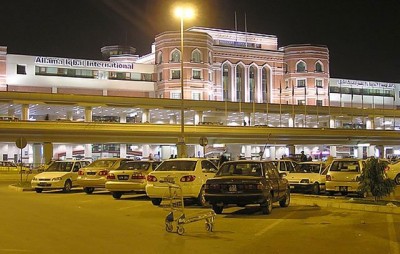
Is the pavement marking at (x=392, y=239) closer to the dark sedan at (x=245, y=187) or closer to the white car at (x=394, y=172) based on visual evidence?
the dark sedan at (x=245, y=187)

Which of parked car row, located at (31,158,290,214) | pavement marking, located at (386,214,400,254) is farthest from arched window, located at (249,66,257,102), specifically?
pavement marking, located at (386,214,400,254)

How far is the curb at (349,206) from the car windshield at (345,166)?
3379 mm

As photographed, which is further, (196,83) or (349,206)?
(196,83)

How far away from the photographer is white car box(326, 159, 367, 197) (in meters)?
21.9

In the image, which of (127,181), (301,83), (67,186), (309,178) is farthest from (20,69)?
A: (309,178)

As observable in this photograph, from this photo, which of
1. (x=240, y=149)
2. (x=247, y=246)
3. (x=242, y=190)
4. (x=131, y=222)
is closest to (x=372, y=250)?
(x=247, y=246)

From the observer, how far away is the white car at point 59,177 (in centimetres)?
2647

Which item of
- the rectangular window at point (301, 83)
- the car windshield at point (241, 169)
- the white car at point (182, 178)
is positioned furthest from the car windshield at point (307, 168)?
the rectangular window at point (301, 83)

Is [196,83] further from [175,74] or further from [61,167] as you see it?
[61,167]

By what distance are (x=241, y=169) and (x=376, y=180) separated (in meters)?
4.50

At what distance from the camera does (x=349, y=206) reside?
59.2 ft

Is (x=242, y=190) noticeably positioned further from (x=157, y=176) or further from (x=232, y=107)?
(x=232, y=107)

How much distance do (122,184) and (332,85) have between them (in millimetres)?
92106

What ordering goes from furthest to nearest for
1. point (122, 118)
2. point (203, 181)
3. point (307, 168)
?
point (122, 118), point (307, 168), point (203, 181)
